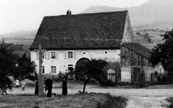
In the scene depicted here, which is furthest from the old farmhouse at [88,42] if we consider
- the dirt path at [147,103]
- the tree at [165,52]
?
the dirt path at [147,103]

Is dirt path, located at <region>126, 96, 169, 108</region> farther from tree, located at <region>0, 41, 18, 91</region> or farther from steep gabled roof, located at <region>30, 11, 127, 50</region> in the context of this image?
steep gabled roof, located at <region>30, 11, 127, 50</region>

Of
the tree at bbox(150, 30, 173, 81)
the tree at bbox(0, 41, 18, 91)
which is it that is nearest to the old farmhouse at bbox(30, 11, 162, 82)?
the tree at bbox(150, 30, 173, 81)

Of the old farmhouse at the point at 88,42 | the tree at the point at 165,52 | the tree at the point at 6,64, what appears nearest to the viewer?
the tree at the point at 6,64

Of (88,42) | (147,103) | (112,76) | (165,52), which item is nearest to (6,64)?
(147,103)

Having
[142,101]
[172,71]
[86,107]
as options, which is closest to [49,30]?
[172,71]

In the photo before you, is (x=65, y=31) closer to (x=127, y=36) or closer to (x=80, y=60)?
(x=80, y=60)

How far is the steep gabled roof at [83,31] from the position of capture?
5447cm

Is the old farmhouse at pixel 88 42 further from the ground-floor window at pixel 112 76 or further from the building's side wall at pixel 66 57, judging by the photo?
the ground-floor window at pixel 112 76

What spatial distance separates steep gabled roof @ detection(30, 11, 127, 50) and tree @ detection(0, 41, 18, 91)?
29.4 metres

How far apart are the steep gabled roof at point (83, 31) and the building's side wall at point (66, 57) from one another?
0.85 metres

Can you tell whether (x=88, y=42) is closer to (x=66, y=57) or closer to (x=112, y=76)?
(x=66, y=57)

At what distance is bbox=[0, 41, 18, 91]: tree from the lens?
24173mm

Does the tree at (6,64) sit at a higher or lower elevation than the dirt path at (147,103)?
higher

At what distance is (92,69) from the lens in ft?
111
